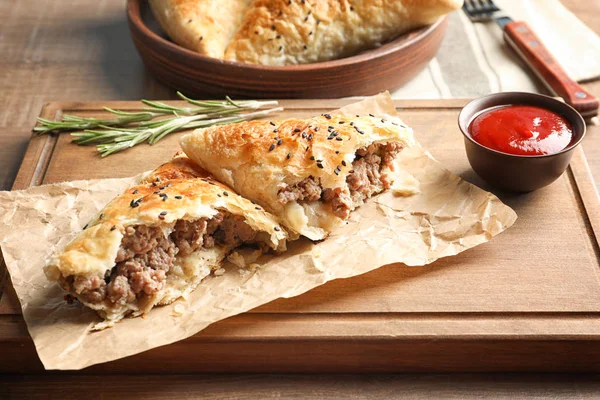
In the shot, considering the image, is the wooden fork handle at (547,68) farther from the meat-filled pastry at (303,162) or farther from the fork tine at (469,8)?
the meat-filled pastry at (303,162)

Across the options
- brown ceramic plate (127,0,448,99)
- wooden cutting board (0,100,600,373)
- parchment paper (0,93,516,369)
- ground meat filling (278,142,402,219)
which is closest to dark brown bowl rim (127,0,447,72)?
brown ceramic plate (127,0,448,99)

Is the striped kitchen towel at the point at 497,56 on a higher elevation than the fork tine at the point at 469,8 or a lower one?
lower

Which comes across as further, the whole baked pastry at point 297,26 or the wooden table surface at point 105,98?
the whole baked pastry at point 297,26

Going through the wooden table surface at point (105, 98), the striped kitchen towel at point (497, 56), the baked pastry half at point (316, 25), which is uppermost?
the baked pastry half at point (316, 25)

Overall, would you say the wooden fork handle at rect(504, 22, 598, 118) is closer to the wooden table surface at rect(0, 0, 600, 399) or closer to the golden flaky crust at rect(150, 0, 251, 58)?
the wooden table surface at rect(0, 0, 600, 399)

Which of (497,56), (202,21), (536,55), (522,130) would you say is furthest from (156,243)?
(497,56)

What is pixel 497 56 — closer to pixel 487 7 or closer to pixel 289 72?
pixel 487 7

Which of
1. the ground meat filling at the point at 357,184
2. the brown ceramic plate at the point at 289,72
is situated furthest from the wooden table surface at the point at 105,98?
the ground meat filling at the point at 357,184

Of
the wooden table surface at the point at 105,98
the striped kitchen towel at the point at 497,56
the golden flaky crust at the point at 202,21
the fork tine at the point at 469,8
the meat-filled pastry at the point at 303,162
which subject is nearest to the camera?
the wooden table surface at the point at 105,98
